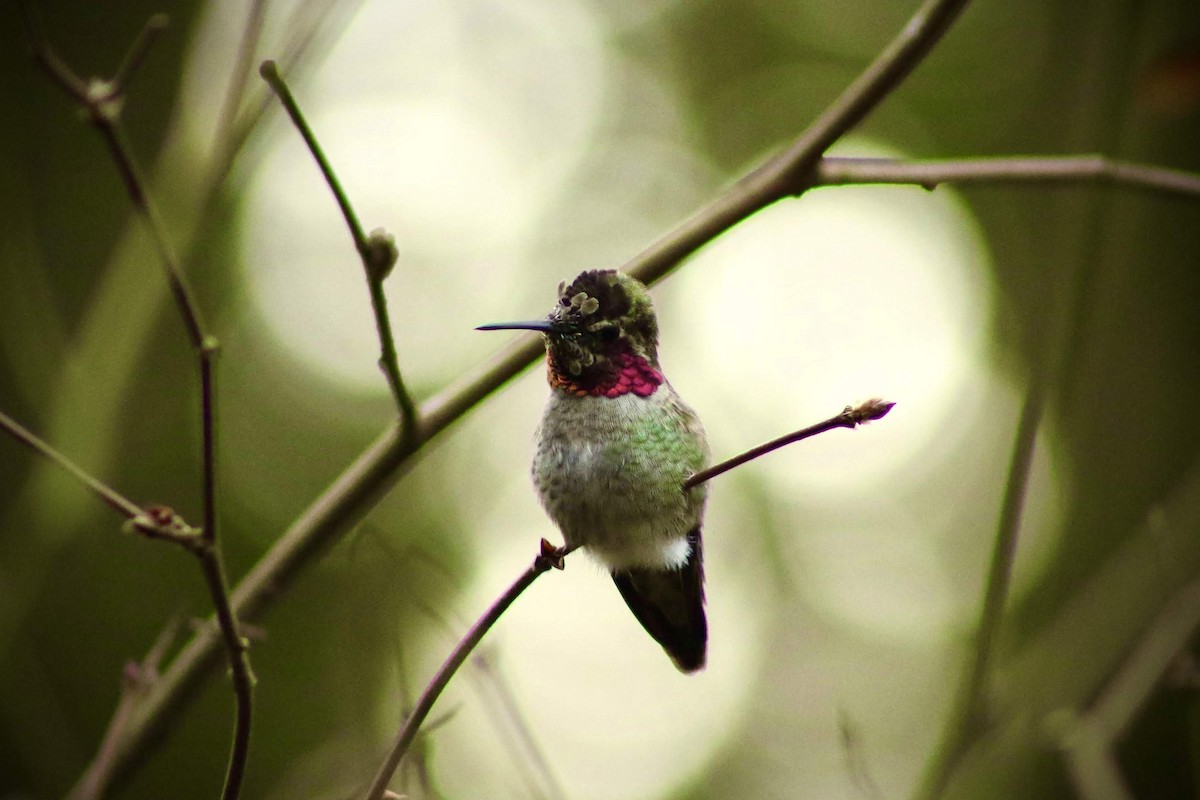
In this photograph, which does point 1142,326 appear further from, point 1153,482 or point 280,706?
point 280,706

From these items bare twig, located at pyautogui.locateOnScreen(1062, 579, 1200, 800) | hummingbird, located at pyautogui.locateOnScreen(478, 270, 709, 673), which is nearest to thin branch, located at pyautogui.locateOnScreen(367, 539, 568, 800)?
hummingbird, located at pyautogui.locateOnScreen(478, 270, 709, 673)

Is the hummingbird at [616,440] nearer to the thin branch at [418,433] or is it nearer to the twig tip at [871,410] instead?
the thin branch at [418,433]

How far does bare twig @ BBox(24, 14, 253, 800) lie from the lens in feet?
4.73

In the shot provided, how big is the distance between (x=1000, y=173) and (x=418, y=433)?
1.47 meters

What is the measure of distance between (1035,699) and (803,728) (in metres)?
7.94

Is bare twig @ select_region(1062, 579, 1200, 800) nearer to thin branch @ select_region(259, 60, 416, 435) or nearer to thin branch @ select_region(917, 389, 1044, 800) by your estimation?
thin branch @ select_region(917, 389, 1044, 800)

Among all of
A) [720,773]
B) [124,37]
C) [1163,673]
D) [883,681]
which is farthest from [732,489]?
[1163,673]

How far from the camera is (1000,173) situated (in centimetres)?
226

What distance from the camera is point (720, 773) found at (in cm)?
1225

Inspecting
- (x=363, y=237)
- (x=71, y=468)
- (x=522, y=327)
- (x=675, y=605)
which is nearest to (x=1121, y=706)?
(x=675, y=605)

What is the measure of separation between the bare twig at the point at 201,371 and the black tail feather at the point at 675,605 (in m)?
1.74

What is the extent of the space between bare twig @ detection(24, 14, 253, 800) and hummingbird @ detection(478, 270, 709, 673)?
1297mm

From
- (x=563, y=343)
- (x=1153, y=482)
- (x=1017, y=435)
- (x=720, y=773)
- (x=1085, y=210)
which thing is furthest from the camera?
(x=720, y=773)

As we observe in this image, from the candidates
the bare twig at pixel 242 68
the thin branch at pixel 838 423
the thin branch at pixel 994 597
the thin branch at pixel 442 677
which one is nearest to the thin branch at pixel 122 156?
the thin branch at pixel 442 677
